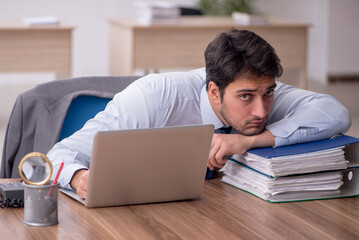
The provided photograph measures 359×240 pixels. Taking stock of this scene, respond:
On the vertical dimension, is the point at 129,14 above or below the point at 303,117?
above

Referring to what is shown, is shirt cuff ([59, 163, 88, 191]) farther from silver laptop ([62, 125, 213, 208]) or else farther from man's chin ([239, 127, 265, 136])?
man's chin ([239, 127, 265, 136])

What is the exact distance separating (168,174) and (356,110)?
198 inches

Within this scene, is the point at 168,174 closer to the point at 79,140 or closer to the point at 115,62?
the point at 79,140

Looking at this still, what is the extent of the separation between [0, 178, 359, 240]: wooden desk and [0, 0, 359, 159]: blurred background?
5.89 m

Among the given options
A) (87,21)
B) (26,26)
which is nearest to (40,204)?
(26,26)

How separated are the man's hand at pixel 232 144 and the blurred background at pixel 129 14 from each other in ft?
18.7

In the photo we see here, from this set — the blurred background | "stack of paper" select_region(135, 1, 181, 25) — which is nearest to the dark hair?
"stack of paper" select_region(135, 1, 181, 25)

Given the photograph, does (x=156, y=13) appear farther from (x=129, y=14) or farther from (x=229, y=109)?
(x=229, y=109)

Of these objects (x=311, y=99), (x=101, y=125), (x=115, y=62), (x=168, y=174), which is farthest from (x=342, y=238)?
(x=115, y=62)

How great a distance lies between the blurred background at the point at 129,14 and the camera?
7.86m

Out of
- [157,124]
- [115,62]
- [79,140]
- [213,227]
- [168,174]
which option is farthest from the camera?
[115,62]

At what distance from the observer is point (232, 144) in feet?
6.30

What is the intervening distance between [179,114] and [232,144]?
0.36m

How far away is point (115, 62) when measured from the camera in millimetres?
6273
